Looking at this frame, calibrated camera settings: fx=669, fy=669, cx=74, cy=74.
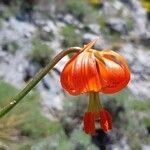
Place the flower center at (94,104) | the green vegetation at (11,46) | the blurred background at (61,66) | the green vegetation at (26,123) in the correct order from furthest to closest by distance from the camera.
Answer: the green vegetation at (11,46) < the blurred background at (61,66) < the green vegetation at (26,123) < the flower center at (94,104)

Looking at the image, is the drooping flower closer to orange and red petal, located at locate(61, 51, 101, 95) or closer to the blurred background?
orange and red petal, located at locate(61, 51, 101, 95)

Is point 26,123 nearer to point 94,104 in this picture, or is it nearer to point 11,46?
point 11,46

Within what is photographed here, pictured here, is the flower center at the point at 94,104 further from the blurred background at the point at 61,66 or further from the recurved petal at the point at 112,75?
the blurred background at the point at 61,66

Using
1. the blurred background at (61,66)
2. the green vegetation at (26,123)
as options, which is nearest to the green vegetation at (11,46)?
the blurred background at (61,66)

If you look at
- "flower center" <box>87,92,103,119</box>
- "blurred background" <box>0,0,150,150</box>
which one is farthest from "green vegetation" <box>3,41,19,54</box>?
"flower center" <box>87,92,103,119</box>

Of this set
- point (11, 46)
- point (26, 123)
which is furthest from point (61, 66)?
point (26, 123)

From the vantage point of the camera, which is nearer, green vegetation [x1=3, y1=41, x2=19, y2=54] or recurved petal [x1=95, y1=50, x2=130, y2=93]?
recurved petal [x1=95, y1=50, x2=130, y2=93]

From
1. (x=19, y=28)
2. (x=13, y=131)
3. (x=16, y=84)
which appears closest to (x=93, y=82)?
Result: (x=13, y=131)
